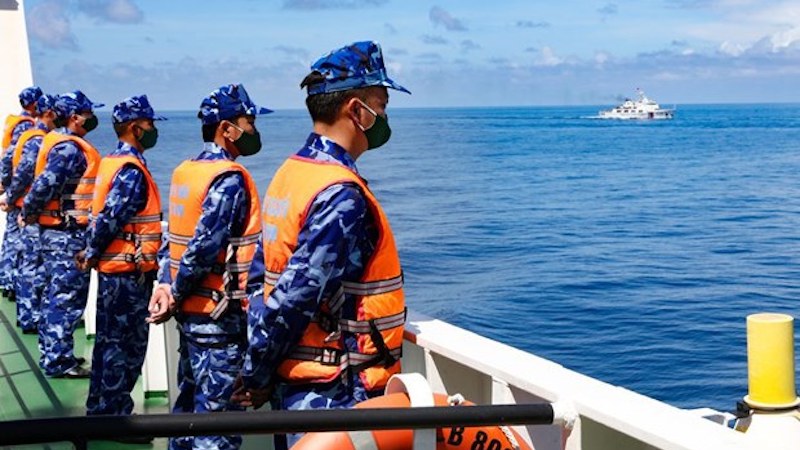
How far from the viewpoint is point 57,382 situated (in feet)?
17.0

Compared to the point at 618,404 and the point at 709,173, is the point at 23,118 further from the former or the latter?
the point at 709,173

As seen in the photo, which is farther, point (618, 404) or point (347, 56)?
point (347, 56)

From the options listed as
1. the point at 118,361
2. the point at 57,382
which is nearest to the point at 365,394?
the point at 118,361

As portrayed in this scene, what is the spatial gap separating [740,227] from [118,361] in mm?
34449

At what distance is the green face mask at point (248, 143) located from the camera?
3375 millimetres

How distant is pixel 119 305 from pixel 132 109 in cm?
76

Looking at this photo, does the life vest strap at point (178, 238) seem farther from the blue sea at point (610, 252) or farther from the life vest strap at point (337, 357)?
the blue sea at point (610, 252)

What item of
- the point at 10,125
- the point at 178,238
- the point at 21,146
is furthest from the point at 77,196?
the point at 10,125

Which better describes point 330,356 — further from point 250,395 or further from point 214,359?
point 214,359

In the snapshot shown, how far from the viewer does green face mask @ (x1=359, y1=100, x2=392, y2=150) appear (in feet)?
7.17

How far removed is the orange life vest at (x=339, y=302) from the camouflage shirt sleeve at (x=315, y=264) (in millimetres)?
42

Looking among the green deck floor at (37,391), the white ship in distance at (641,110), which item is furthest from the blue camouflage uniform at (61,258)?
the white ship in distance at (641,110)

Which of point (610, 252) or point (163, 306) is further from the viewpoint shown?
point (610, 252)

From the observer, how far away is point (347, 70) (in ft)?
7.11
